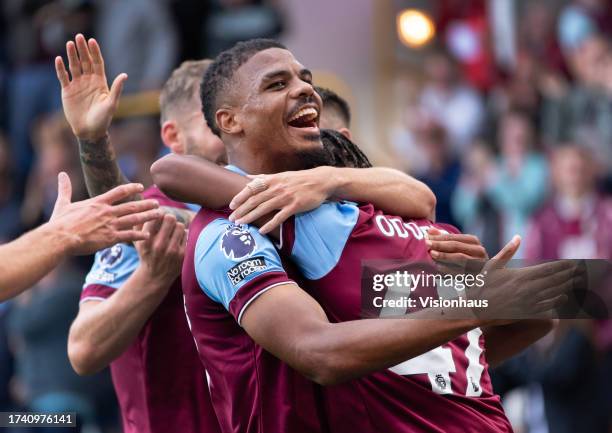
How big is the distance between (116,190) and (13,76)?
9.65 meters

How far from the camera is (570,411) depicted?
916 centimetres

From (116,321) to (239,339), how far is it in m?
0.86

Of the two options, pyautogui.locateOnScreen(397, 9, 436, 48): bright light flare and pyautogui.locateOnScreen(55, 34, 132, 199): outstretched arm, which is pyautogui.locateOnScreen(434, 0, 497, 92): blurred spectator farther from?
pyautogui.locateOnScreen(55, 34, 132, 199): outstretched arm

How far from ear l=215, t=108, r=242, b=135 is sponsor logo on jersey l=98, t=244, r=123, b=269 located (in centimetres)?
92

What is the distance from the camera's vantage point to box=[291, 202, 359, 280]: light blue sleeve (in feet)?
15.3

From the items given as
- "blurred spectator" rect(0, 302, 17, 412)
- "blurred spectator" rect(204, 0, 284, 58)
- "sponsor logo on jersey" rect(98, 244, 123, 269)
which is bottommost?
"blurred spectator" rect(0, 302, 17, 412)

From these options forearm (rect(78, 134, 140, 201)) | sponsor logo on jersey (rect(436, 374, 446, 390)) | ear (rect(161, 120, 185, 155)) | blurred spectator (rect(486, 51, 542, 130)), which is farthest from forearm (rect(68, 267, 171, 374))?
blurred spectator (rect(486, 51, 542, 130))

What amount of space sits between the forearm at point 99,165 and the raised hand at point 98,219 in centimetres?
62

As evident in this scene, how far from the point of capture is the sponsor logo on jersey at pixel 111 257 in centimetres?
577

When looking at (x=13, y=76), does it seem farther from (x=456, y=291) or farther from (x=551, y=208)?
(x=456, y=291)

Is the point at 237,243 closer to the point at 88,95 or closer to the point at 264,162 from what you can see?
the point at 264,162

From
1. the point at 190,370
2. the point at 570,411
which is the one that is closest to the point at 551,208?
the point at 570,411

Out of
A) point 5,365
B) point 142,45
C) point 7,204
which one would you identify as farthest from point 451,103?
point 5,365

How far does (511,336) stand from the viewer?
17.7 feet
